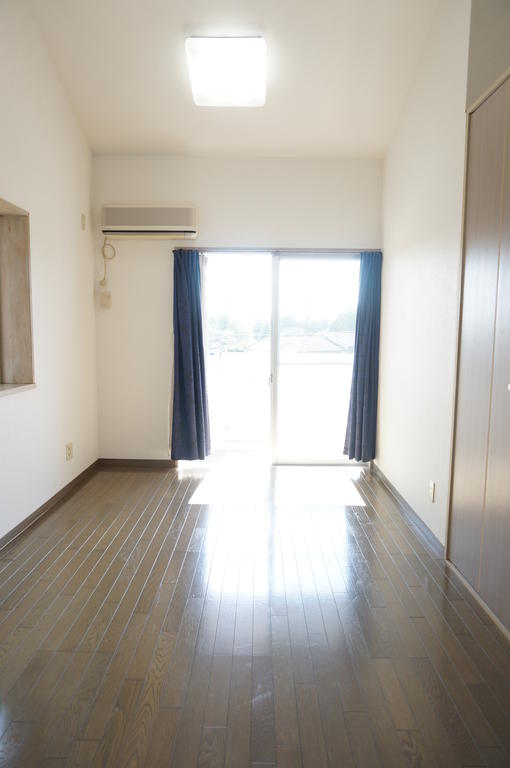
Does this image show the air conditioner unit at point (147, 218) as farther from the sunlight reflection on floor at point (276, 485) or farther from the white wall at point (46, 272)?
the sunlight reflection on floor at point (276, 485)

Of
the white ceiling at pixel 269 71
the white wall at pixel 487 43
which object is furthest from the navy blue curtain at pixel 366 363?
the white wall at pixel 487 43

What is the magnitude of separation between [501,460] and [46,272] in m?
3.09

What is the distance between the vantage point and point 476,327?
2.52m

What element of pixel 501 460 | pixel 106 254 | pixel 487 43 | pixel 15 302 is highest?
pixel 487 43

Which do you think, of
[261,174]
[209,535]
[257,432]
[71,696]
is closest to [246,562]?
[209,535]

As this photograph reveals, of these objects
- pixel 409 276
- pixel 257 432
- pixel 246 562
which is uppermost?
pixel 409 276

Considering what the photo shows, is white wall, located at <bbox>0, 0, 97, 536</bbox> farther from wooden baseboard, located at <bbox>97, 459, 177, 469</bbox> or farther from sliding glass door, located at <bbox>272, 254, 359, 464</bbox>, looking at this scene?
sliding glass door, located at <bbox>272, 254, 359, 464</bbox>

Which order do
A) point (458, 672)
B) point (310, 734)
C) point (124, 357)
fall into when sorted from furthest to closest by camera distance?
point (124, 357) < point (458, 672) < point (310, 734)

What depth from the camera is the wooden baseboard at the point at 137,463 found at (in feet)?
15.6

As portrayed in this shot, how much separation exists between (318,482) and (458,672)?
2467mm

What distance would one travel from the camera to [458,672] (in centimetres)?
194

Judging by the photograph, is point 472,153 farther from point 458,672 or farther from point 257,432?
point 257,432

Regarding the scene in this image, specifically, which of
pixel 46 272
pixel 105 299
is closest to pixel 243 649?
pixel 46 272

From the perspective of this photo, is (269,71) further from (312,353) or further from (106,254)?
(312,353)
